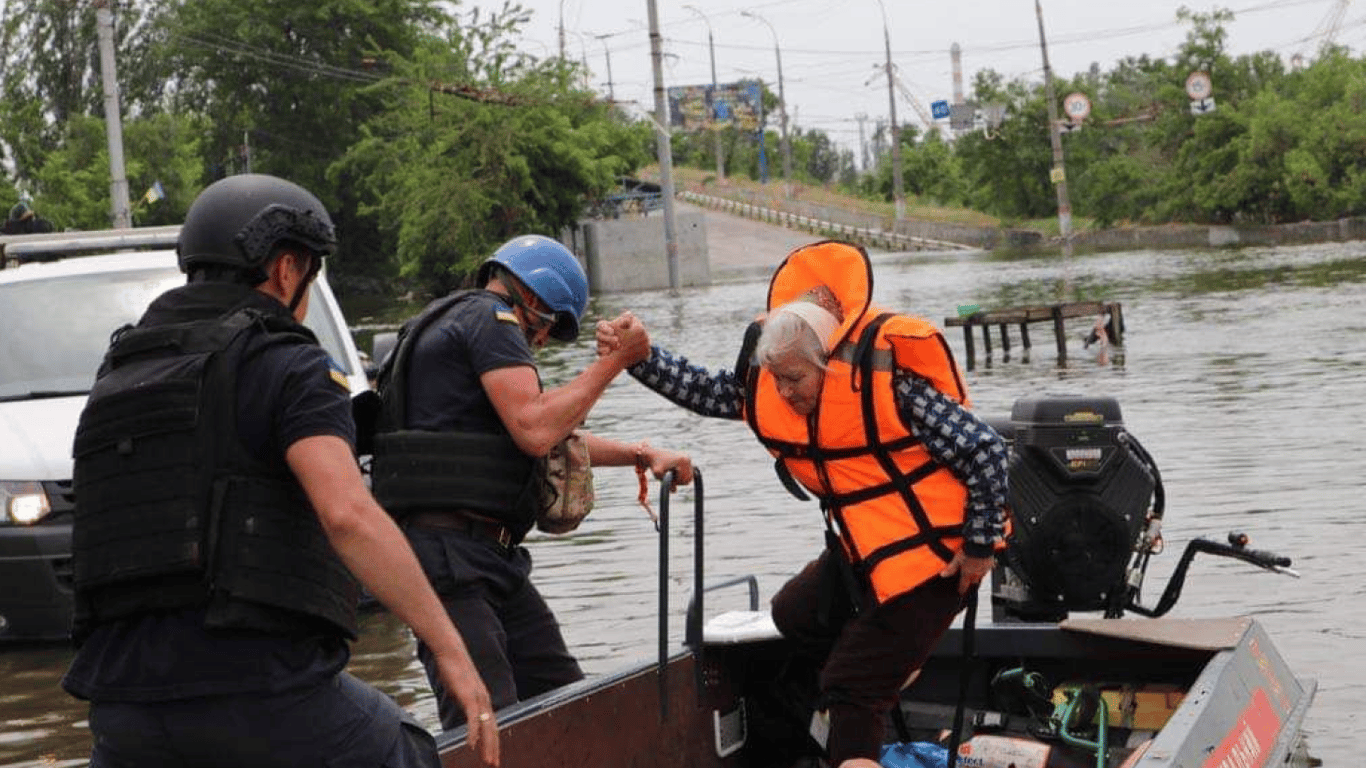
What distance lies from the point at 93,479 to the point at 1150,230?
7984 centimetres

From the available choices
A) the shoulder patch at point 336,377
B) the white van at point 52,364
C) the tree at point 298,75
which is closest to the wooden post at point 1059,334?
the white van at point 52,364

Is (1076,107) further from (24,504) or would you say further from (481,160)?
(24,504)

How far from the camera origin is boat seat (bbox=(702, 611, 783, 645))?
23.6ft

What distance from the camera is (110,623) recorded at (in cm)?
408

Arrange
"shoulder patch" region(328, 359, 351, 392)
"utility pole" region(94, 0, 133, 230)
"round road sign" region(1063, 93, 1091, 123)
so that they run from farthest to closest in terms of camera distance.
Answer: "round road sign" region(1063, 93, 1091, 123) < "utility pole" region(94, 0, 133, 230) < "shoulder patch" region(328, 359, 351, 392)

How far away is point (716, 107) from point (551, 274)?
11868 cm

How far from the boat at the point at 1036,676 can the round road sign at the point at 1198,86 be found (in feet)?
254

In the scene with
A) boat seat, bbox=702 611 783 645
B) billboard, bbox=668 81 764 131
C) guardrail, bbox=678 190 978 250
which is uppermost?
billboard, bbox=668 81 764 131

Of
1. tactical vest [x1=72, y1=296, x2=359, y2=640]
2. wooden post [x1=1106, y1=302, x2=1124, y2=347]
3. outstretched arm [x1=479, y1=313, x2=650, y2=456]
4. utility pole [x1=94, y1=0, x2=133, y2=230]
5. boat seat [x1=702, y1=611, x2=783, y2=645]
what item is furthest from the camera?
utility pole [x1=94, y1=0, x2=133, y2=230]

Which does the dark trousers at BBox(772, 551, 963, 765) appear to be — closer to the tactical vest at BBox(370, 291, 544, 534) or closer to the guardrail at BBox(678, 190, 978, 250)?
the tactical vest at BBox(370, 291, 544, 534)

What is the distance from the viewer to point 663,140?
60281 mm

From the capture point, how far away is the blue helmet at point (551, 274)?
6.19m

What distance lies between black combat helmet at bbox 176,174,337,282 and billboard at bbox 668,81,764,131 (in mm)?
110856

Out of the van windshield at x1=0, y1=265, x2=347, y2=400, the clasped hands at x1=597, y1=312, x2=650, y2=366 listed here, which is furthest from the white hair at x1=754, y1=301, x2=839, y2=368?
the van windshield at x1=0, y1=265, x2=347, y2=400
